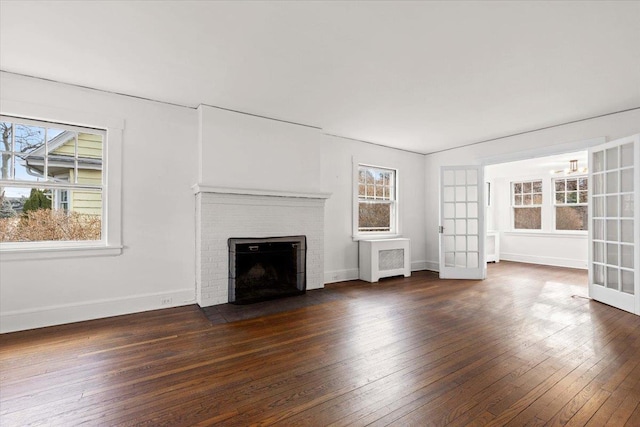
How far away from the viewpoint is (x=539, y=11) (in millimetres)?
2184

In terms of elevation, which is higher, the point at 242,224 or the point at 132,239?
the point at 242,224

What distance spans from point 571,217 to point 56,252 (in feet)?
32.7

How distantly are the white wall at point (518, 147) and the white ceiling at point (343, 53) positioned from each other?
0.26 m

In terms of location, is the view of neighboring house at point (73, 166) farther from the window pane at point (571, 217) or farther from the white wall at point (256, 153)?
the window pane at point (571, 217)

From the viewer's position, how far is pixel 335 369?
91.8 inches

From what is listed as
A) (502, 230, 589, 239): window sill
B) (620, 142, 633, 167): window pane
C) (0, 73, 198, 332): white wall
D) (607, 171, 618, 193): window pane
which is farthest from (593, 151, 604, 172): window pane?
(0, 73, 198, 332): white wall

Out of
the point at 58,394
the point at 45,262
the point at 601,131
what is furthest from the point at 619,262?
the point at 45,262

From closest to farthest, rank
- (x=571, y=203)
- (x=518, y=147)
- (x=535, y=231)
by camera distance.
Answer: (x=518, y=147)
(x=571, y=203)
(x=535, y=231)

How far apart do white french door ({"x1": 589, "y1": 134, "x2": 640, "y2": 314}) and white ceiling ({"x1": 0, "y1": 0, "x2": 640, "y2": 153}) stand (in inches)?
26.2

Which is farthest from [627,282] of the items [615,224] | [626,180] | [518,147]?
[518,147]

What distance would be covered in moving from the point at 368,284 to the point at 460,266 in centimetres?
202

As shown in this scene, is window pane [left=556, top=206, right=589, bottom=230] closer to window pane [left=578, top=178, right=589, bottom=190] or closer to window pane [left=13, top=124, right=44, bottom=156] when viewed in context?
window pane [left=578, top=178, right=589, bottom=190]

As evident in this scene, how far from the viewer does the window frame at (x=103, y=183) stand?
10.4 ft

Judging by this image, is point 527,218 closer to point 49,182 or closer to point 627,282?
point 627,282
